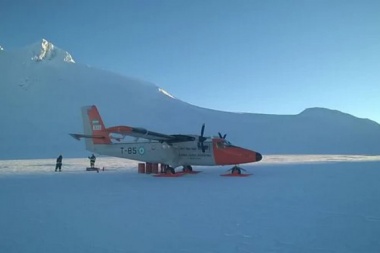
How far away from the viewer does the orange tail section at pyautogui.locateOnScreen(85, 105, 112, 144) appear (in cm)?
2109

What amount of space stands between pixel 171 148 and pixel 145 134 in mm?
2837

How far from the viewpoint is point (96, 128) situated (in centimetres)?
2144

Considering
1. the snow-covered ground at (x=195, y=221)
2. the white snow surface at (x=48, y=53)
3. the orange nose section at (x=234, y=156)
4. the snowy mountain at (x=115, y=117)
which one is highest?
the white snow surface at (x=48, y=53)

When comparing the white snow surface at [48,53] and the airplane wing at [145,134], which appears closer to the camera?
the airplane wing at [145,134]

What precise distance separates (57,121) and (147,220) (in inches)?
2513

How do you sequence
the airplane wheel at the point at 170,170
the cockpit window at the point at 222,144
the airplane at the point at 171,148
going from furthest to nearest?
1. the airplane wheel at the point at 170,170
2. the cockpit window at the point at 222,144
3. the airplane at the point at 171,148

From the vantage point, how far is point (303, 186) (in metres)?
12.7

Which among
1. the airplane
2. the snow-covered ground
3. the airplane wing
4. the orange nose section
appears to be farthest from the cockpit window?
the snow-covered ground

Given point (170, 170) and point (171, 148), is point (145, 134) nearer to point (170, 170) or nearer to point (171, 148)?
point (171, 148)

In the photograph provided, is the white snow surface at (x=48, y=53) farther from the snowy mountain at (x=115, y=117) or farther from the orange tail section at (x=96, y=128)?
the orange tail section at (x=96, y=128)

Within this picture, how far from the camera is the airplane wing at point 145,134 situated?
55.4 feet

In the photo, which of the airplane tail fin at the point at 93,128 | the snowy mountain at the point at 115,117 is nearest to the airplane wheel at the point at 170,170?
the airplane tail fin at the point at 93,128

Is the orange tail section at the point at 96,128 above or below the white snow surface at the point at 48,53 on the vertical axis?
below

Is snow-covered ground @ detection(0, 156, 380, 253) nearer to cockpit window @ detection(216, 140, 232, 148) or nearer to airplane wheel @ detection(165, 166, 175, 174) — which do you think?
cockpit window @ detection(216, 140, 232, 148)
